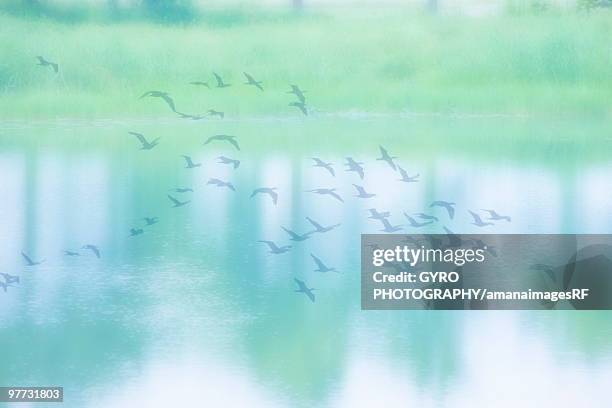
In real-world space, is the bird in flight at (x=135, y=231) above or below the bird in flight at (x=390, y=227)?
below

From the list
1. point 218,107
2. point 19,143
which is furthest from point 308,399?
point 19,143

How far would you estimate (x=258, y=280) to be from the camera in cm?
493

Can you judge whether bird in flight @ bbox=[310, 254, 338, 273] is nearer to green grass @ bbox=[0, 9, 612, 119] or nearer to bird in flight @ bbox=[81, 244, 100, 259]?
green grass @ bbox=[0, 9, 612, 119]

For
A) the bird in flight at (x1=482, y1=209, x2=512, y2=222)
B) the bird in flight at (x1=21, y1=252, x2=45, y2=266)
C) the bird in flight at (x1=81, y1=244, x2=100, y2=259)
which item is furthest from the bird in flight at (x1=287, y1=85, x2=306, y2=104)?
the bird in flight at (x1=21, y1=252, x2=45, y2=266)

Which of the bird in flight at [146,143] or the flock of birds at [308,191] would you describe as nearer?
the flock of birds at [308,191]

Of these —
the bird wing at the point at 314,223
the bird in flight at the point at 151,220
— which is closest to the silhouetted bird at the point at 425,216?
the bird wing at the point at 314,223

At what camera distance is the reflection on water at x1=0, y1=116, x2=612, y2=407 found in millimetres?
4723

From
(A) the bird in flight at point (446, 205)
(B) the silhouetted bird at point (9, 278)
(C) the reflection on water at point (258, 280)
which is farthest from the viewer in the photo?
(A) the bird in flight at point (446, 205)

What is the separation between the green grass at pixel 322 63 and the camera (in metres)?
5.04

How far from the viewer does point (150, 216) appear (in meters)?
4.99

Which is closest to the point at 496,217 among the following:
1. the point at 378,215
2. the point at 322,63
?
the point at 378,215

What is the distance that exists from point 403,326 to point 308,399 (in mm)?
469

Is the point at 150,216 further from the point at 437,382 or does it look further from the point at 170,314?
the point at 437,382

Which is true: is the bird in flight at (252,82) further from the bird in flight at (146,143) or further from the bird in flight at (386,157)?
the bird in flight at (386,157)
